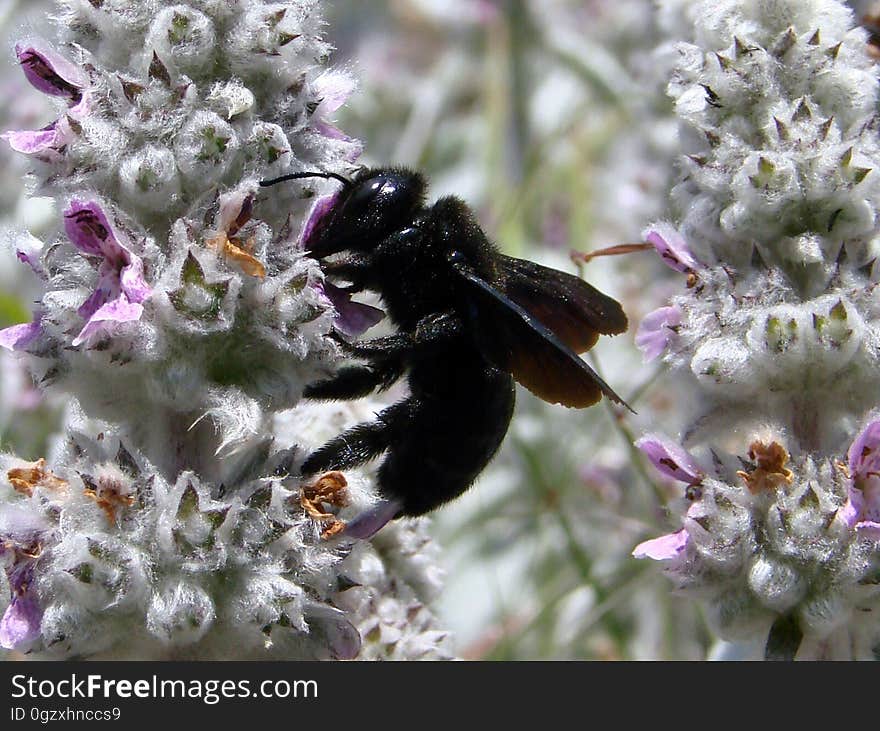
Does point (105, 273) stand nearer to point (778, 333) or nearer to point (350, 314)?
point (350, 314)

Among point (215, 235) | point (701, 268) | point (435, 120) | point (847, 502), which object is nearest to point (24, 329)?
point (215, 235)

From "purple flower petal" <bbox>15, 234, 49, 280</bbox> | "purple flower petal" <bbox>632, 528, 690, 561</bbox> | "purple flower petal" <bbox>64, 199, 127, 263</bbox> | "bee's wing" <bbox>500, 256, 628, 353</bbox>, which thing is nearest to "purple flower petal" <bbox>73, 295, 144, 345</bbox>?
"purple flower petal" <bbox>64, 199, 127, 263</bbox>

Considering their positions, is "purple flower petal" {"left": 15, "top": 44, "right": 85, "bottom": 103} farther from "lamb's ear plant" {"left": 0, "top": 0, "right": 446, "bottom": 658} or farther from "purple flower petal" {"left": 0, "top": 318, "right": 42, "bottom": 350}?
"purple flower petal" {"left": 0, "top": 318, "right": 42, "bottom": 350}

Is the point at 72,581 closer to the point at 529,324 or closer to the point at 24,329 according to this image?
the point at 24,329

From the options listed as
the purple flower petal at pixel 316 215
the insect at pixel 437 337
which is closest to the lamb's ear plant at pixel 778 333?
the insect at pixel 437 337

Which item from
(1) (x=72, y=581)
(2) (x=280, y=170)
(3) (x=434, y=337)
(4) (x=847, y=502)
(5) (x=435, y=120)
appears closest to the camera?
(1) (x=72, y=581)

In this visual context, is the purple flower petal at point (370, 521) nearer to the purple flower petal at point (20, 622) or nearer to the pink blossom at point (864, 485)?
the purple flower petal at point (20, 622)
